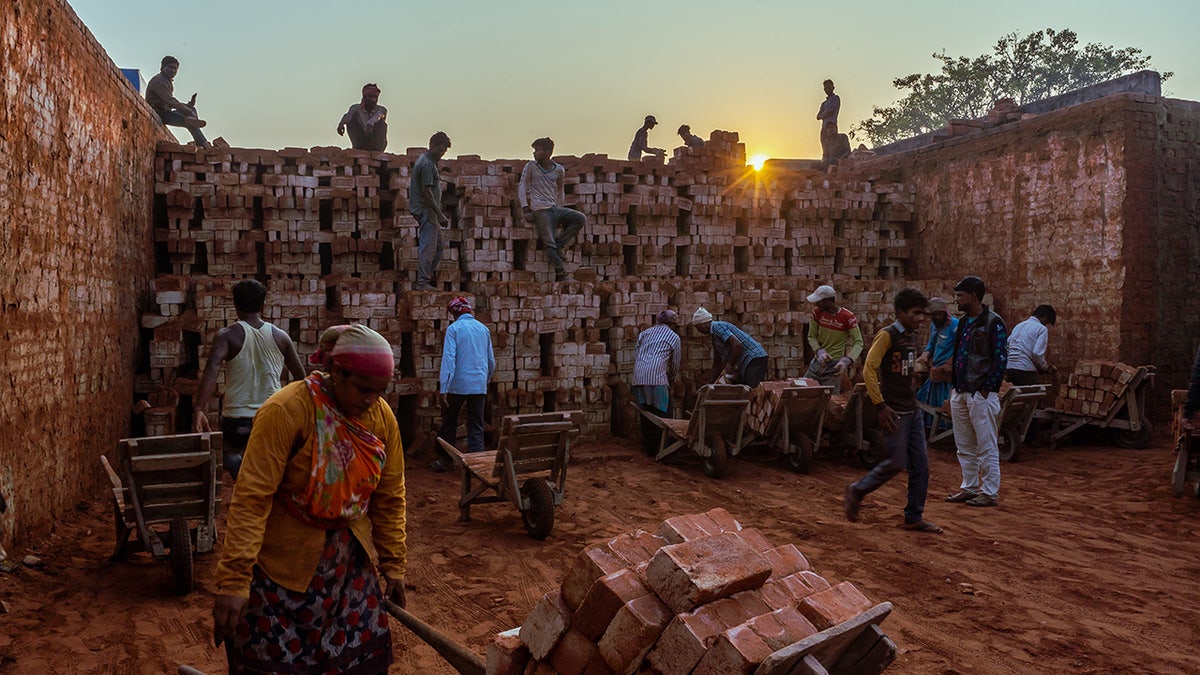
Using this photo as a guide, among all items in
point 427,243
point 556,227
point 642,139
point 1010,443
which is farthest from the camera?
point 642,139

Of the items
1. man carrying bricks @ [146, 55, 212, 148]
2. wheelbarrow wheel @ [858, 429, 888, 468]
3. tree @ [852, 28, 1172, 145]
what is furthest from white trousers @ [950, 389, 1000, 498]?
tree @ [852, 28, 1172, 145]

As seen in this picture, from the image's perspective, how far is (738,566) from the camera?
3061 mm

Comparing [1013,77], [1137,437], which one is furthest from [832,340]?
[1013,77]

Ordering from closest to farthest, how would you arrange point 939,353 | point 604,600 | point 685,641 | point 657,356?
point 685,641
point 604,600
point 939,353
point 657,356

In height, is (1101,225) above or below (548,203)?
below

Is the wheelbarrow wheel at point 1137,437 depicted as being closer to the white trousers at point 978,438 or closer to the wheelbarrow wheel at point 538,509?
the white trousers at point 978,438

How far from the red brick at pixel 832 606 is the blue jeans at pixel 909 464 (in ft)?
13.9

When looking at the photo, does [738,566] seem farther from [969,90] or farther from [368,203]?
[969,90]

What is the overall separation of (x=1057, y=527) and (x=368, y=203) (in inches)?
388

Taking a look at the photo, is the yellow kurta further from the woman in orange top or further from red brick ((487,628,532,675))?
red brick ((487,628,532,675))

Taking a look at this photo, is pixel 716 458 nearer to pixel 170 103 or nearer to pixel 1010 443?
pixel 1010 443

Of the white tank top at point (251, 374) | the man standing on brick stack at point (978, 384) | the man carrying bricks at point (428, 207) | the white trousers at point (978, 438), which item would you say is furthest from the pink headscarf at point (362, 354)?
the man carrying bricks at point (428, 207)

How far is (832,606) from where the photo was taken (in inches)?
118

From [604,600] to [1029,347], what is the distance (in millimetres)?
10654
